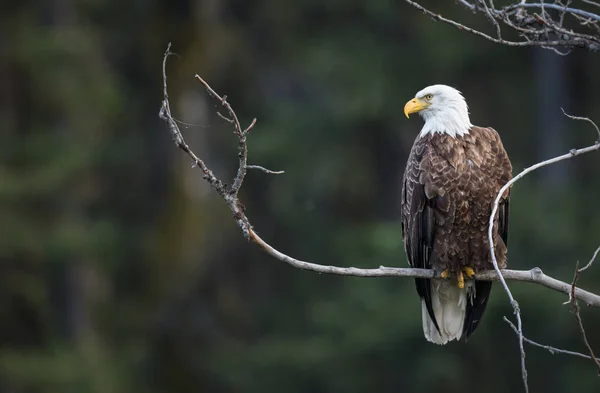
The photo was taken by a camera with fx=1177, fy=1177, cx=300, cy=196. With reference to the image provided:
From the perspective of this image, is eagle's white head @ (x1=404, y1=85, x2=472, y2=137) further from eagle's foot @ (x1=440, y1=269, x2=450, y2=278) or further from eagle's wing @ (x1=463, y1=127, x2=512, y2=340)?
eagle's foot @ (x1=440, y1=269, x2=450, y2=278)

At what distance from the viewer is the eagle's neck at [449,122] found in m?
6.39

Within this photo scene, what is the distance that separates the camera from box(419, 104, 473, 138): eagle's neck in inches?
252

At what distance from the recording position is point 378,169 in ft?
57.1

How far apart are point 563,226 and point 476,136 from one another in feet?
30.4

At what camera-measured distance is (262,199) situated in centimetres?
1669

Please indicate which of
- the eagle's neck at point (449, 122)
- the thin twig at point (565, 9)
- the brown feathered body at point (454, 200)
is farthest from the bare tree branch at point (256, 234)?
the eagle's neck at point (449, 122)

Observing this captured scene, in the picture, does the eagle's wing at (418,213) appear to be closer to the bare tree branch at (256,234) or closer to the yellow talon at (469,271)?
the yellow talon at (469,271)

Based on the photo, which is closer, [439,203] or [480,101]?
[439,203]

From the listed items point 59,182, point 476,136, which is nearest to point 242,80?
point 59,182

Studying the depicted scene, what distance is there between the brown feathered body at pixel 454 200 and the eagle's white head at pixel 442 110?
0.05 metres

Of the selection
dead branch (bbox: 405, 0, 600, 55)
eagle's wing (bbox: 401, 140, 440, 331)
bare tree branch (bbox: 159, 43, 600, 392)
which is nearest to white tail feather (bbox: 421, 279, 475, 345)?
eagle's wing (bbox: 401, 140, 440, 331)

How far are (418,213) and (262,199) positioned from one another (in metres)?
10.4

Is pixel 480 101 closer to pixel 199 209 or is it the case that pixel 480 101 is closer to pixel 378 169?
pixel 378 169

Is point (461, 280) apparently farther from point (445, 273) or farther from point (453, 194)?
point (453, 194)
